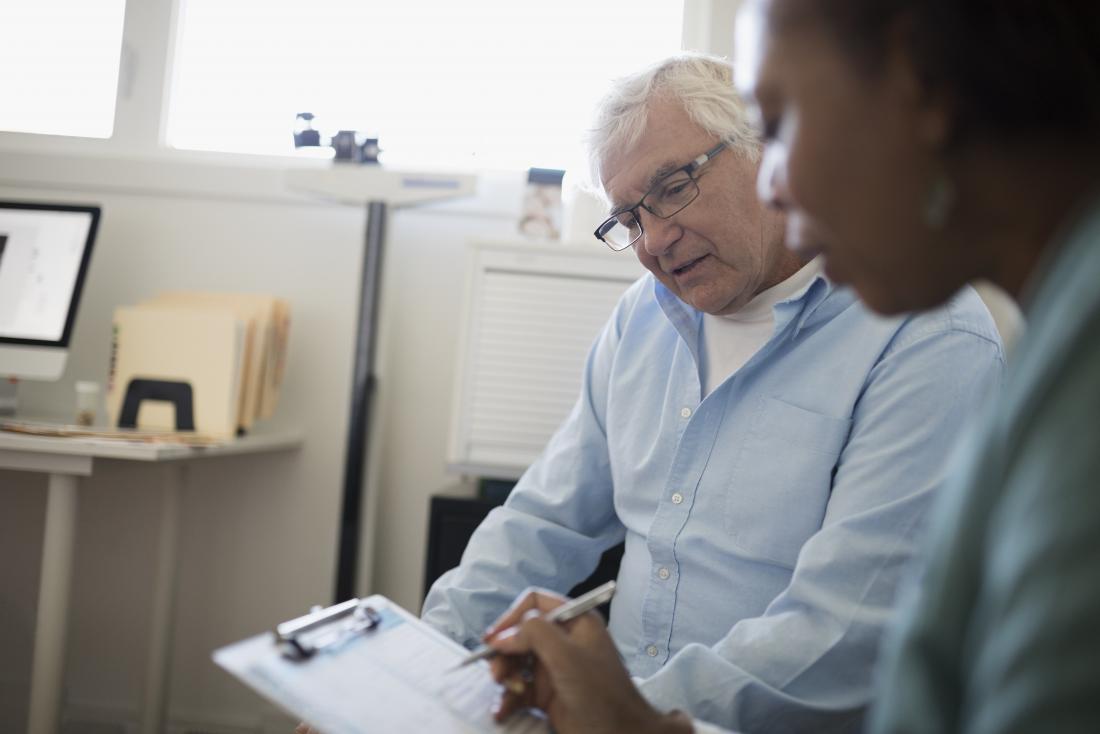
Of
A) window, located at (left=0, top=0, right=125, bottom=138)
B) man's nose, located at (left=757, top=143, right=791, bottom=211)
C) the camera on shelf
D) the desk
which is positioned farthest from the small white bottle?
man's nose, located at (left=757, top=143, right=791, bottom=211)

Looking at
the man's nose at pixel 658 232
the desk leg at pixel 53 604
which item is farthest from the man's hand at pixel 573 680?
the desk leg at pixel 53 604

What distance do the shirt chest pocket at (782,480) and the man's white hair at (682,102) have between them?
1.16ft

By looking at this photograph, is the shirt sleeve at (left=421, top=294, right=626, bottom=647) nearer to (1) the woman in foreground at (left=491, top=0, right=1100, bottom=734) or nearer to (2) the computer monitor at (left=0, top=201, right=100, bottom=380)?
(1) the woman in foreground at (left=491, top=0, right=1100, bottom=734)

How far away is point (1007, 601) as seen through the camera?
14.0 inches

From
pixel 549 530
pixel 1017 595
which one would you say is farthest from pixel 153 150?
pixel 1017 595

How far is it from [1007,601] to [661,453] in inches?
38.4

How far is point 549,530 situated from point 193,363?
99 cm

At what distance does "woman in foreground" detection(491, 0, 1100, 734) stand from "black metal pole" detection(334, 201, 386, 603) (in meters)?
1.62

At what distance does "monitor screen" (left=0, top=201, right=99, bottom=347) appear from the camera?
207 cm

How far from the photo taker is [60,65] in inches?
102

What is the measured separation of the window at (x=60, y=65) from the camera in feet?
8.34

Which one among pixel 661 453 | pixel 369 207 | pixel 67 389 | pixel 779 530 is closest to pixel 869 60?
pixel 779 530

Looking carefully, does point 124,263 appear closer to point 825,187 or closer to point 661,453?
point 661,453

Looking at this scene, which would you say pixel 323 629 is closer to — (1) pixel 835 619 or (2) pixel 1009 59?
(1) pixel 835 619
